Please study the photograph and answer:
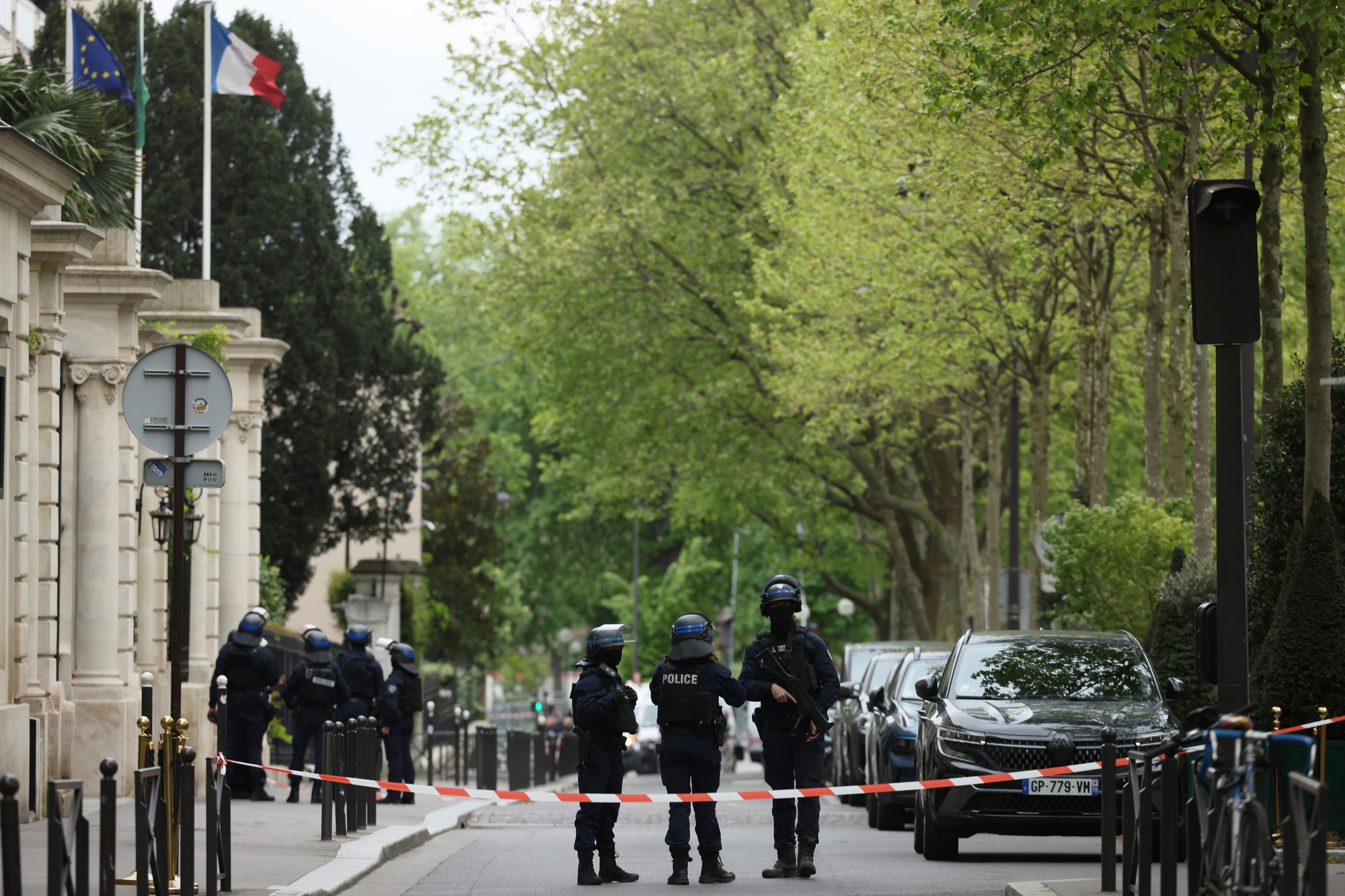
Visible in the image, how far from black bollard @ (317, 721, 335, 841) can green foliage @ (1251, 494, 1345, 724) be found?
262 inches

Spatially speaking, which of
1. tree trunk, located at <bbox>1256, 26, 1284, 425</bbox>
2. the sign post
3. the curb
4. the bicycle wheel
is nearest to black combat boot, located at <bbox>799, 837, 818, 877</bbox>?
the curb

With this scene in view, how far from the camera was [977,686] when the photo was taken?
1586 centimetres

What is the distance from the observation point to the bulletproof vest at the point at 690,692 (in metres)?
14.1

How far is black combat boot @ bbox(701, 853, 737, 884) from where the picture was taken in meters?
14.1

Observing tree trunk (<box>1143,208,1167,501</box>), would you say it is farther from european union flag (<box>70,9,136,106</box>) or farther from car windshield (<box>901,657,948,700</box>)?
european union flag (<box>70,9,136,106</box>)

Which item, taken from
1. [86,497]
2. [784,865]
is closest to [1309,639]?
[784,865]

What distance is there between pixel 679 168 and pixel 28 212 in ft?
85.4

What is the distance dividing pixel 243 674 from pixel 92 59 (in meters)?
8.02

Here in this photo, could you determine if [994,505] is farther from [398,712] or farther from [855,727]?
[398,712]

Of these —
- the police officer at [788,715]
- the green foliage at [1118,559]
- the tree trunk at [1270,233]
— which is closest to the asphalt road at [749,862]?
the police officer at [788,715]

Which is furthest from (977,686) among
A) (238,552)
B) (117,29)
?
(117,29)

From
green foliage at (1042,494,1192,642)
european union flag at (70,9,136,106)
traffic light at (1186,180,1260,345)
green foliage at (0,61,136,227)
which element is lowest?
green foliage at (1042,494,1192,642)

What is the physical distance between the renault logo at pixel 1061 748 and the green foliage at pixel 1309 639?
1418 millimetres

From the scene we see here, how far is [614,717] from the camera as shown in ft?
46.2
